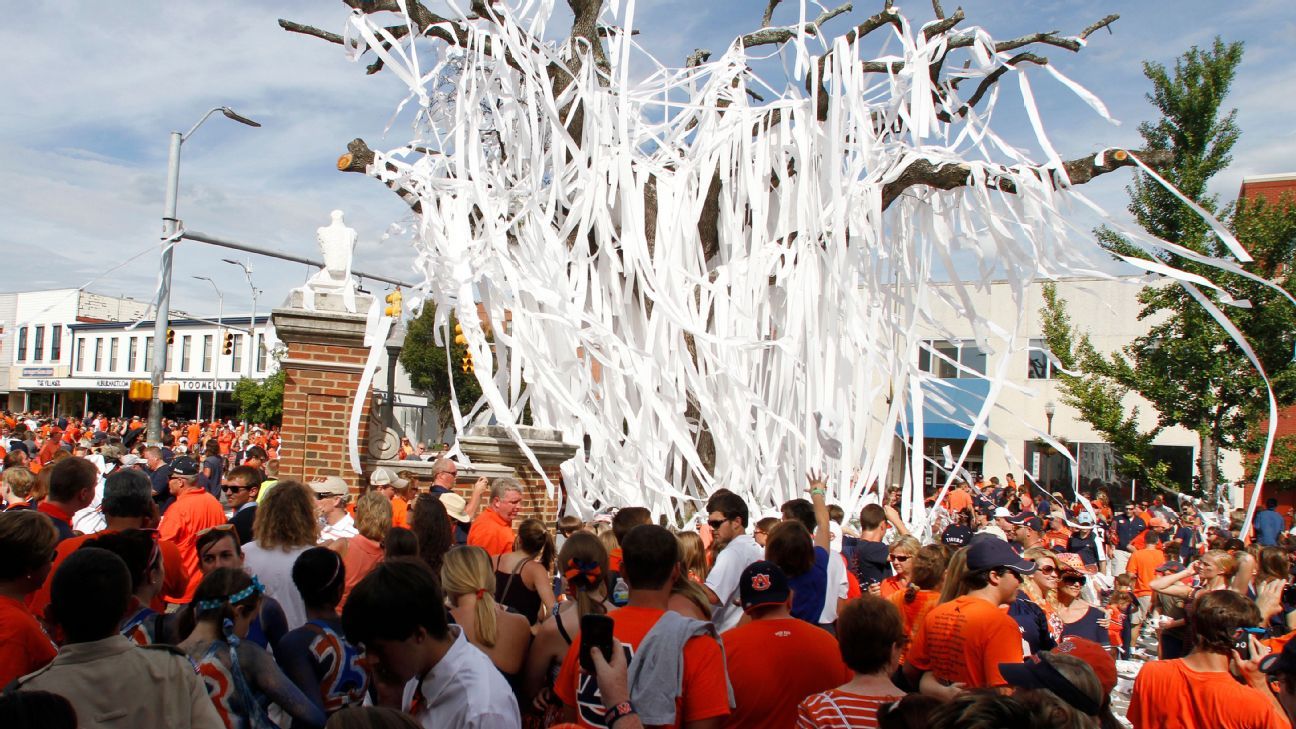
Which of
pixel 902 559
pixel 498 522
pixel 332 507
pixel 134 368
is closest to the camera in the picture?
pixel 902 559

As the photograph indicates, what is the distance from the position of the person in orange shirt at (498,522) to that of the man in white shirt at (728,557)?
1197mm

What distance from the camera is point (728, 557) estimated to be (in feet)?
16.7

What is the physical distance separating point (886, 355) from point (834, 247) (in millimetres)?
1196

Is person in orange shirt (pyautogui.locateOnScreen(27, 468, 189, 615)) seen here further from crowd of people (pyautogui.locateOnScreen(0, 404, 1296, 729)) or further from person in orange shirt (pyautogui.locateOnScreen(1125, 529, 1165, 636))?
person in orange shirt (pyautogui.locateOnScreen(1125, 529, 1165, 636))

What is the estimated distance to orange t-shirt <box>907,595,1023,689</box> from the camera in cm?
364

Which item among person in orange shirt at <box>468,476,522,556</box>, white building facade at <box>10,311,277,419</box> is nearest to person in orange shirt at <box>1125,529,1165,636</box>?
person in orange shirt at <box>468,476,522,556</box>

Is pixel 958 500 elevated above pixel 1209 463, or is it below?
below

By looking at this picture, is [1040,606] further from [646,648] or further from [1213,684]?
[646,648]

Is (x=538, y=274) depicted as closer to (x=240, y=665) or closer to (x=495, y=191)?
(x=495, y=191)

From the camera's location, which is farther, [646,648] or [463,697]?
[646,648]

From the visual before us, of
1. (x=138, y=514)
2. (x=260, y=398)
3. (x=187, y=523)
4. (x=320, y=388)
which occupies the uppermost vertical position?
(x=260, y=398)

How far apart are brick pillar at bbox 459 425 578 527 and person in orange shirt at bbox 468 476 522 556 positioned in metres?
2.97

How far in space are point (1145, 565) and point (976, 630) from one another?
6800 mm

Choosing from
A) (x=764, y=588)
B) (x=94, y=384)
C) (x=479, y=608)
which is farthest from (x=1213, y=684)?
(x=94, y=384)
